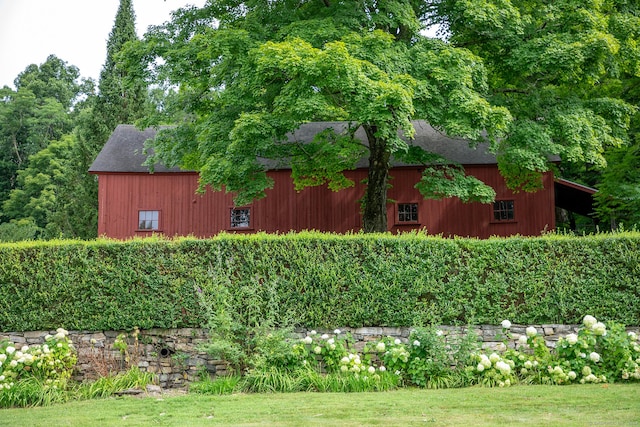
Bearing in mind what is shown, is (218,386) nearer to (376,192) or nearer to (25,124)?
(376,192)

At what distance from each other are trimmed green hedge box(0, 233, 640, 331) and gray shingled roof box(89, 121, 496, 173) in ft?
33.5

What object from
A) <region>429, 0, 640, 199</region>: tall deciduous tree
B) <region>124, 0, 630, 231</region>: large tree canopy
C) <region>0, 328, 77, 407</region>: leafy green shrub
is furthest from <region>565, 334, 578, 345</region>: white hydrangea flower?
<region>0, 328, 77, 407</region>: leafy green shrub

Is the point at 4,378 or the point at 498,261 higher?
the point at 498,261

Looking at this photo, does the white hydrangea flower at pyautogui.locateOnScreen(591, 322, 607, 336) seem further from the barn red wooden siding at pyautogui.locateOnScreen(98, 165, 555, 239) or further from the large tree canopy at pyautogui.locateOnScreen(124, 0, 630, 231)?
the barn red wooden siding at pyautogui.locateOnScreen(98, 165, 555, 239)

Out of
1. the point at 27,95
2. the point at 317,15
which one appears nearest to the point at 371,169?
the point at 317,15

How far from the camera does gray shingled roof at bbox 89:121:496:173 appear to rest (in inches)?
874

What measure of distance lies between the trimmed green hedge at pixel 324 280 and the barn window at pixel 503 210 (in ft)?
35.4

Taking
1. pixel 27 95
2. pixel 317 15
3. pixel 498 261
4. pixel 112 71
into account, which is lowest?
pixel 498 261

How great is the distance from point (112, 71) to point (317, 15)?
19177 mm

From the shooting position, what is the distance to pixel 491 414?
8016 mm

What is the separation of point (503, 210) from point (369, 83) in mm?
11004

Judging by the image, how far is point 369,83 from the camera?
13289mm

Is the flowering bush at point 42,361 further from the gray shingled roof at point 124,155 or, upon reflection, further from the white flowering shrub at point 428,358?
the gray shingled roof at point 124,155

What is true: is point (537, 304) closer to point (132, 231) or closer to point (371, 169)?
point (371, 169)
